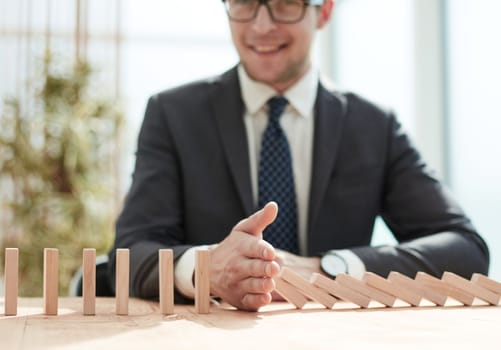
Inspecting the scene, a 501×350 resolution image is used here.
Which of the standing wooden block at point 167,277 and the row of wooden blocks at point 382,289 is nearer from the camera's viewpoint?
the standing wooden block at point 167,277

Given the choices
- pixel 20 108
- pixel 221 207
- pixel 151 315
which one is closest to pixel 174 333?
pixel 151 315

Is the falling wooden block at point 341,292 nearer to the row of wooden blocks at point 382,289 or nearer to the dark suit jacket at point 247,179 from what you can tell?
the row of wooden blocks at point 382,289

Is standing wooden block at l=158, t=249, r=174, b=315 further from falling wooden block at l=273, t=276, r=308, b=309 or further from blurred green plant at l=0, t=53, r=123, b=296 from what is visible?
blurred green plant at l=0, t=53, r=123, b=296

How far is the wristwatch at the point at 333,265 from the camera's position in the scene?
199cm

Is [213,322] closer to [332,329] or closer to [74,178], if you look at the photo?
[332,329]

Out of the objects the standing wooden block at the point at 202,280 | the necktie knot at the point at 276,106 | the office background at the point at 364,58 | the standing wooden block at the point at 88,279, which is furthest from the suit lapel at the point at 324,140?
the office background at the point at 364,58

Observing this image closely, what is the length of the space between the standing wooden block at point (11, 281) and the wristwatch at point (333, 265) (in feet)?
2.81

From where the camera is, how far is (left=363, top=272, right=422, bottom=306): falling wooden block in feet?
5.30

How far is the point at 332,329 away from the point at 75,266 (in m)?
4.85

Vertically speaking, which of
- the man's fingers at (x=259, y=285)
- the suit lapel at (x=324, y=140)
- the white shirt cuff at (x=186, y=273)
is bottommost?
the white shirt cuff at (x=186, y=273)

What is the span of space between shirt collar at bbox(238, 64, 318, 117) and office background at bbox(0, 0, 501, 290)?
1.71 m

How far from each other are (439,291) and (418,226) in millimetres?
871

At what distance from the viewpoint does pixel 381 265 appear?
204 centimetres

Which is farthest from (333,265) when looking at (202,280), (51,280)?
(51,280)
